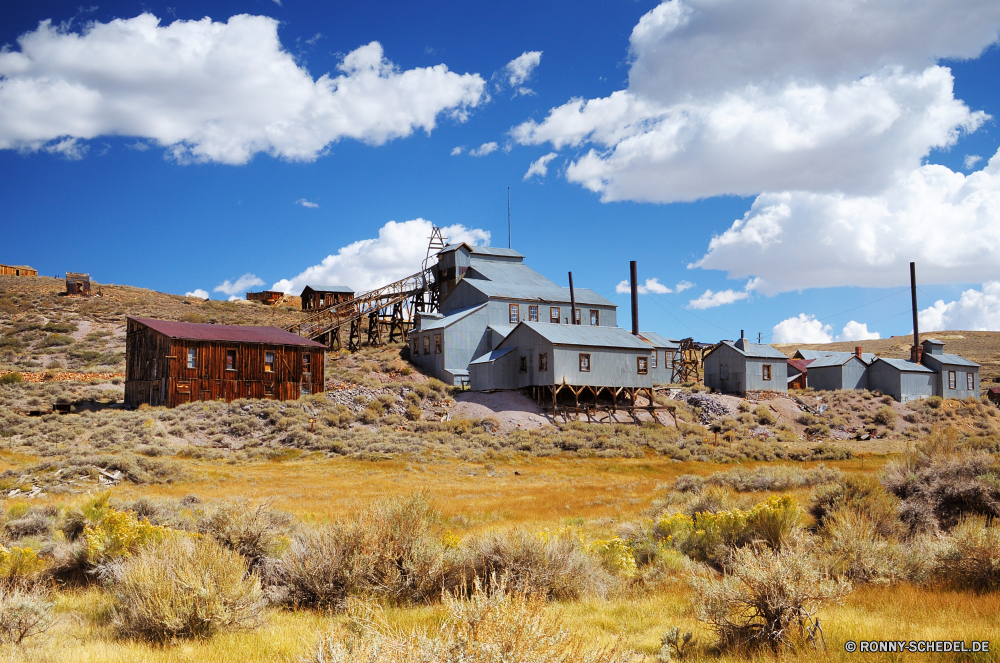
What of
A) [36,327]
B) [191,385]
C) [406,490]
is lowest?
[406,490]

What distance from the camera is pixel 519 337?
158ft

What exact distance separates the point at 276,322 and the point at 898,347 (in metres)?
89.2

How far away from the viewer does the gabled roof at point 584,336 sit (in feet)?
149

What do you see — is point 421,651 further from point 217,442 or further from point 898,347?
point 898,347

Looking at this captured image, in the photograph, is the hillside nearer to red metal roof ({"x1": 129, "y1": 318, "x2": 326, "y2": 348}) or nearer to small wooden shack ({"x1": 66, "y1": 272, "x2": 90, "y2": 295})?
red metal roof ({"x1": 129, "y1": 318, "x2": 326, "y2": 348})

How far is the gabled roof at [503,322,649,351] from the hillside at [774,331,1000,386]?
49.1 m

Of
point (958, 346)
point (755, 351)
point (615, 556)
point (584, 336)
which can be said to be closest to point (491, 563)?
point (615, 556)

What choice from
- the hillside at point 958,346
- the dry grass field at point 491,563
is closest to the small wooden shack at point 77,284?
the dry grass field at point 491,563

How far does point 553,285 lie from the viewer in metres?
61.1

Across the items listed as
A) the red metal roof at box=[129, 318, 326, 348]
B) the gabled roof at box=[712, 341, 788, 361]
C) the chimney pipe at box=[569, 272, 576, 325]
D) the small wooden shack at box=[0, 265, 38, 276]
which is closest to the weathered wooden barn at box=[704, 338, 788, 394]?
the gabled roof at box=[712, 341, 788, 361]

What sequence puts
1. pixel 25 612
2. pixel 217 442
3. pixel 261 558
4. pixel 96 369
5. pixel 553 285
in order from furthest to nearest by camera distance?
1. pixel 553 285
2. pixel 96 369
3. pixel 217 442
4. pixel 261 558
5. pixel 25 612

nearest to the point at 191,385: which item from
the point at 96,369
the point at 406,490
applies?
the point at 96,369

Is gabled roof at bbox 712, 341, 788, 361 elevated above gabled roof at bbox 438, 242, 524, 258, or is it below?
below

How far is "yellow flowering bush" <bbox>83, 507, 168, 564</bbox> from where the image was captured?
33.2 ft
